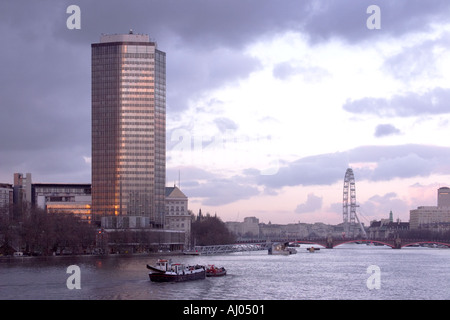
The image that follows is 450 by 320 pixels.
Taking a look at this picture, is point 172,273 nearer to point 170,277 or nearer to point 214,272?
point 170,277

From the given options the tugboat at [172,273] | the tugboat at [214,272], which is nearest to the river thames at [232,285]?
the tugboat at [214,272]

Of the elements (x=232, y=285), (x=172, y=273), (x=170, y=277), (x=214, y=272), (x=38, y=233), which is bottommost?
(x=232, y=285)

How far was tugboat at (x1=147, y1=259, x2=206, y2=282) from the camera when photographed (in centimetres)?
8488

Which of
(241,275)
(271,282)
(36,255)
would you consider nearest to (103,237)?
(36,255)

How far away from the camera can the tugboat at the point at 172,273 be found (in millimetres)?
84875

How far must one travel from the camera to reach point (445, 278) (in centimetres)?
9738

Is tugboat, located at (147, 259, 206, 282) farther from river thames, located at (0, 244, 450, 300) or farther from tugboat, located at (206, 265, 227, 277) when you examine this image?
tugboat, located at (206, 265, 227, 277)

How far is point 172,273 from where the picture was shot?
85938mm

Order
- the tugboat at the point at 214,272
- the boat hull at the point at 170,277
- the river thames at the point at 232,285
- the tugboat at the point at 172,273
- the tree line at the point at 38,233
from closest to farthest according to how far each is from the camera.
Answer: the river thames at the point at 232,285 → the boat hull at the point at 170,277 → the tugboat at the point at 172,273 → the tugboat at the point at 214,272 → the tree line at the point at 38,233

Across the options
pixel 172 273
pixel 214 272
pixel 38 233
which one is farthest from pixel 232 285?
pixel 38 233

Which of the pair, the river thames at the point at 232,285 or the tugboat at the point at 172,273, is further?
the tugboat at the point at 172,273

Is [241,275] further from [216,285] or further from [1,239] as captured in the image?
[1,239]

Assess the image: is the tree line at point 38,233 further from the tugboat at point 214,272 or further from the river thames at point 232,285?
the tugboat at point 214,272
